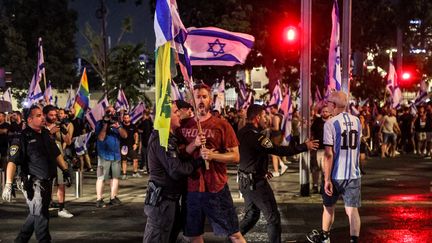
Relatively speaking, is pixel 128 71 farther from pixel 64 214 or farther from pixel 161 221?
pixel 161 221

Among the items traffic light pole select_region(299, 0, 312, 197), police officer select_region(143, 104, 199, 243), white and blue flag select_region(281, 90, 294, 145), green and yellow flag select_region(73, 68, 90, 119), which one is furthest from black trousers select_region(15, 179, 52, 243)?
white and blue flag select_region(281, 90, 294, 145)

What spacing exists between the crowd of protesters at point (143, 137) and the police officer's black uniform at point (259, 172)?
0.89 ft

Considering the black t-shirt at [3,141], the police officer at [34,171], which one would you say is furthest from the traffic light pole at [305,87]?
the black t-shirt at [3,141]

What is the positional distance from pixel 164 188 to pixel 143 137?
11998 millimetres

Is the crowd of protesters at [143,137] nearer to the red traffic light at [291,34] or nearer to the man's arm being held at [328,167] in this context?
the man's arm being held at [328,167]

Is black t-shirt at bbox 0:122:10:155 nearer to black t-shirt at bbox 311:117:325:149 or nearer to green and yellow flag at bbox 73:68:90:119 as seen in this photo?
green and yellow flag at bbox 73:68:90:119

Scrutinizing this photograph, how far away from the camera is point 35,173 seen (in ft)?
26.3

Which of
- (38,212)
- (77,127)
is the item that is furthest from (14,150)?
(77,127)

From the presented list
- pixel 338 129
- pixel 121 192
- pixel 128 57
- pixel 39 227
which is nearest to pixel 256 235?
pixel 338 129

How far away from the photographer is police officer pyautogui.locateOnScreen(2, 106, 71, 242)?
7.82 metres

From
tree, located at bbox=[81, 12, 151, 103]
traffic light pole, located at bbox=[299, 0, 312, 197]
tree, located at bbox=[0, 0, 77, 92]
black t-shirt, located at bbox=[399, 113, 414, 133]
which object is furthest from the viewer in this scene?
tree, located at bbox=[0, 0, 77, 92]

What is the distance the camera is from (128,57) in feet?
129

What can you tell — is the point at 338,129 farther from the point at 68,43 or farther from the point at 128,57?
the point at 68,43

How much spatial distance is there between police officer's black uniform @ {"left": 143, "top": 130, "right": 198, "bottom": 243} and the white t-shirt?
229 cm
